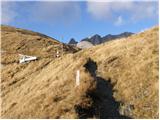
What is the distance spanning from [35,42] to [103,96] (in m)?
A: 31.8

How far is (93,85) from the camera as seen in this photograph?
85.9ft

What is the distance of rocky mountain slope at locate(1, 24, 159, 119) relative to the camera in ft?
80.3

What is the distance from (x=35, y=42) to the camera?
5631 cm

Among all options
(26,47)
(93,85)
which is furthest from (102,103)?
(26,47)

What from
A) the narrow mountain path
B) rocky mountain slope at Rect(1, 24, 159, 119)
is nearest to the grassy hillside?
rocky mountain slope at Rect(1, 24, 159, 119)

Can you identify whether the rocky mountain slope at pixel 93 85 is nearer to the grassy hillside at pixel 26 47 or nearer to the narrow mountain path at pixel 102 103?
the narrow mountain path at pixel 102 103

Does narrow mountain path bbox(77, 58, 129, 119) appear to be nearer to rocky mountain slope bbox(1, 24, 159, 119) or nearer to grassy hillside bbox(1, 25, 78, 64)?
rocky mountain slope bbox(1, 24, 159, 119)

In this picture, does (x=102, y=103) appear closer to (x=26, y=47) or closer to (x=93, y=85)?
(x=93, y=85)

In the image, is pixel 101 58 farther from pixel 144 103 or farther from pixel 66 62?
pixel 144 103

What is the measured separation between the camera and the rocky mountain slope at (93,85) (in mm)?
24484

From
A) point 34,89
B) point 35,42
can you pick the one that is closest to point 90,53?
point 34,89

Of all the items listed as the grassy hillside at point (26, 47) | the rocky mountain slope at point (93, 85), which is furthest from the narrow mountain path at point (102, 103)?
the grassy hillside at point (26, 47)

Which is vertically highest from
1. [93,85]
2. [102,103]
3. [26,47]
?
[26,47]

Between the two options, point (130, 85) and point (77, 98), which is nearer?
point (77, 98)
